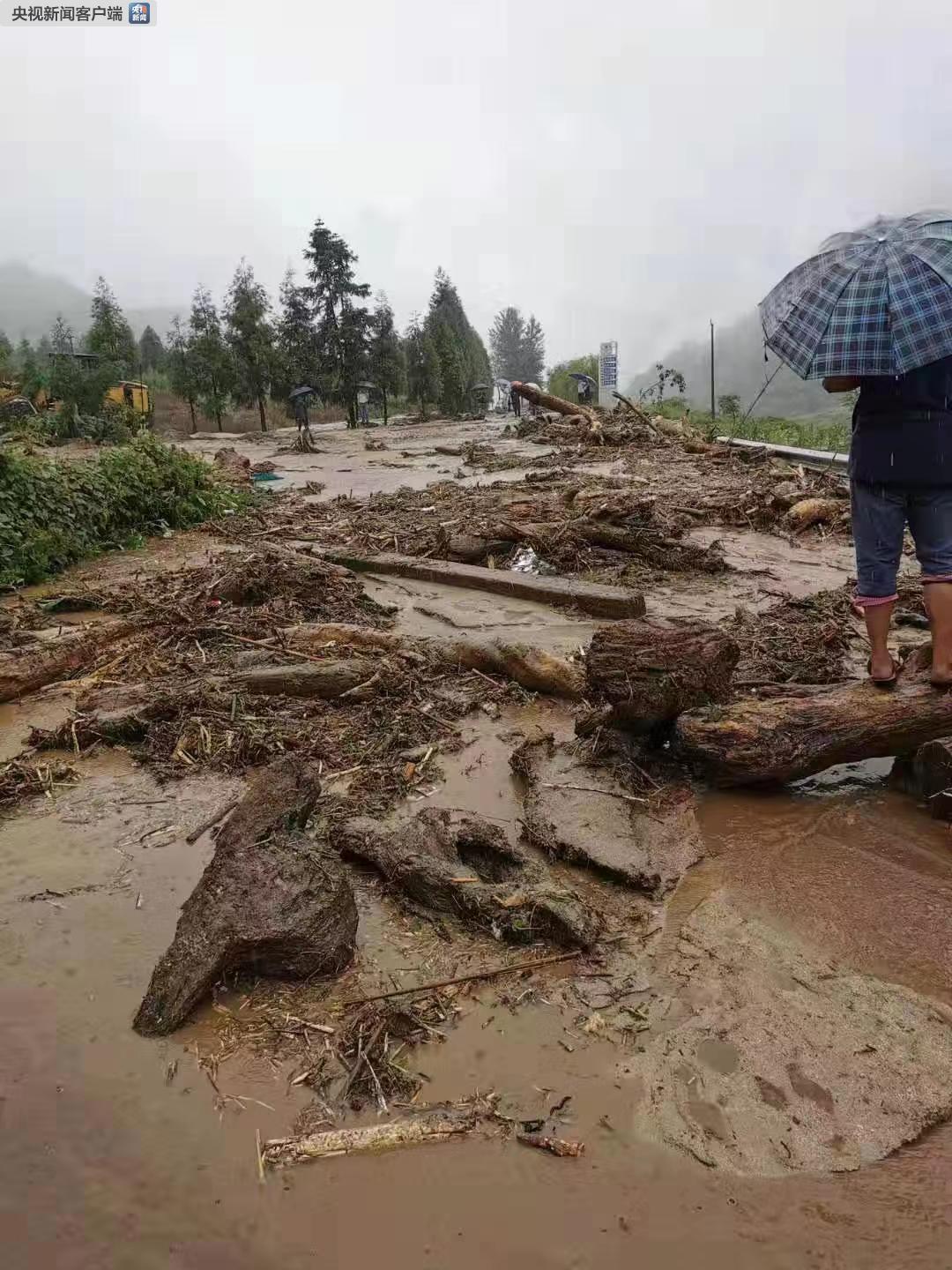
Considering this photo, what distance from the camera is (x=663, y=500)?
11008 millimetres

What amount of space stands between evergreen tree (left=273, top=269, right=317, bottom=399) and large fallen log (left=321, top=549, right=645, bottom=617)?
31.8 meters

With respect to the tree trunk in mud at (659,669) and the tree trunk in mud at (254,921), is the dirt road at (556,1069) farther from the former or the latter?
the tree trunk in mud at (659,669)

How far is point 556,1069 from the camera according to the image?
212cm

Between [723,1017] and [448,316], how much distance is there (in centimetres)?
6497

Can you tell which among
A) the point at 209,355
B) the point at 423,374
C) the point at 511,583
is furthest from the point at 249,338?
the point at 511,583

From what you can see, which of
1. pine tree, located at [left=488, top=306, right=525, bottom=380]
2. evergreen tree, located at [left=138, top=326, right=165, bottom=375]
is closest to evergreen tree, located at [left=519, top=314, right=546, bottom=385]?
pine tree, located at [left=488, top=306, right=525, bottom=380]

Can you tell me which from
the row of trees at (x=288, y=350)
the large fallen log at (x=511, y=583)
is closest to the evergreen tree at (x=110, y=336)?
the row of trees at (x=288, y=350)

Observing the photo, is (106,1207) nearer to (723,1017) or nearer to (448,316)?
(723,1017)

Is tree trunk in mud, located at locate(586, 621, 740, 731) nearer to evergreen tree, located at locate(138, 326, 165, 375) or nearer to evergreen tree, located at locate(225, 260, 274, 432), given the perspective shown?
evergreen tree, located at locate(225, 260, 274, 432)

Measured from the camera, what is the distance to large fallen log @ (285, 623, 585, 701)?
15.6 ft

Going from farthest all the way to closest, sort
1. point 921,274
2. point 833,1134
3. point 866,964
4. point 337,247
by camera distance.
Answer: point 337,247 → point 921,274 → point 866,964 → point 833,1134

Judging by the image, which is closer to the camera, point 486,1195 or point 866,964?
point 486,1195

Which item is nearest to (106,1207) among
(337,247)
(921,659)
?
(921,659)

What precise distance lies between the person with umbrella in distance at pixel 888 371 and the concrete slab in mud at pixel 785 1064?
5.20ft
